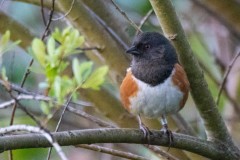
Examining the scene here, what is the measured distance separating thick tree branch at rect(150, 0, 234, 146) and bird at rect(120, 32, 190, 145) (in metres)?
0.06

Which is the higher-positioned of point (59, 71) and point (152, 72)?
point (59, 71)

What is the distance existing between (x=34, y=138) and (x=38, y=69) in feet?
0.89

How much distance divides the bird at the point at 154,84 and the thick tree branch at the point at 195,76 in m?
0.06

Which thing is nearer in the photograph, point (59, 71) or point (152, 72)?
point (59, 71)

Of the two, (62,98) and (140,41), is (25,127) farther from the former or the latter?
(140,41)

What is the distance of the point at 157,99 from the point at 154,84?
4.1 inches

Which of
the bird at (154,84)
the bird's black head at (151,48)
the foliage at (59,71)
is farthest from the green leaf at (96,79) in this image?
the bird's black head at (151,48)

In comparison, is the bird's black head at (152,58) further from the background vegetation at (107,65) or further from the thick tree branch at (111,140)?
the thick tree branch at (111,140)

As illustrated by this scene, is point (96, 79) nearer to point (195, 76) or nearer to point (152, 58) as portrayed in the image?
point (195, 76)

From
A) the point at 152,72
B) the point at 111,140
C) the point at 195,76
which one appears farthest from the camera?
the point at 152,72

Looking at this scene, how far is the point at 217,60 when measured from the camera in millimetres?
4062

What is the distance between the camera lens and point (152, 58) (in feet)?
11.1

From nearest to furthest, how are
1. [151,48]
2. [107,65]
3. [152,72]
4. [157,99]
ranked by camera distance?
[157,99]
[152,72]
[151,48]
[107,65]

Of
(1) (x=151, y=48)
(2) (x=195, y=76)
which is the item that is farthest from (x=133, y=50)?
(2) (x=195, y=76)
